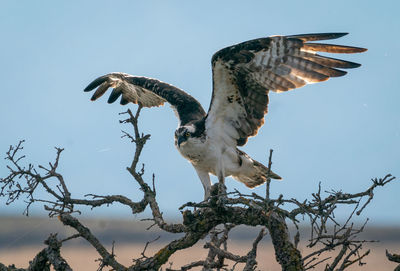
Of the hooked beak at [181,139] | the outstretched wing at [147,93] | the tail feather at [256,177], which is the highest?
the outstretched wing at [147,93]

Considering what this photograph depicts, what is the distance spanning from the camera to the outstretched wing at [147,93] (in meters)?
8.61

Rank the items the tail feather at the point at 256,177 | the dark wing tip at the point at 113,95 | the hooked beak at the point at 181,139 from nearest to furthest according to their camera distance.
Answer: the hooked beak at the point at 181,139 → the tail feather at the point at 256,177 → the dark wing tip at the point at 113,95

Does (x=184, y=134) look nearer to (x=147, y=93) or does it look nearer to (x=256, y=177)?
(x=256, y=177)

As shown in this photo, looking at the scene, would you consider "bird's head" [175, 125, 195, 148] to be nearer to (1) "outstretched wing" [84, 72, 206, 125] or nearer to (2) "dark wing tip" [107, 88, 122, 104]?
(1) "outstretched wing" [84, 72, 206, 125]

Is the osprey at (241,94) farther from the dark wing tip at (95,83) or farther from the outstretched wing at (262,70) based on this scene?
the dark wing tip at (95,83)

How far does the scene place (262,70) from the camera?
24.2 ft

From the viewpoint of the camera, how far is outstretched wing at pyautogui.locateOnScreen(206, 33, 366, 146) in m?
7.11

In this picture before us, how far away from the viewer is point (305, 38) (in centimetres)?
709

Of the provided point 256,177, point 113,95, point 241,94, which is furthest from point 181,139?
point 113,95

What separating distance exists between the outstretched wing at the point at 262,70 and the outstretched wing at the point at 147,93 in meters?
0.77

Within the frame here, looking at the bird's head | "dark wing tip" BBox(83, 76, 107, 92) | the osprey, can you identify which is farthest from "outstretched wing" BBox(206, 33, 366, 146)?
"dark wing tip" BBox(83, 76, 107, 92)

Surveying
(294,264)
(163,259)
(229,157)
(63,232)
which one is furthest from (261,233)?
(63,232)

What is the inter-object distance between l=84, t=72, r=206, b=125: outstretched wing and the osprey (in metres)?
0.02

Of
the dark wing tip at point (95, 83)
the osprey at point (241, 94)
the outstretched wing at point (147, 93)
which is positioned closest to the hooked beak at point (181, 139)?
the osprey at point (241, 94)
